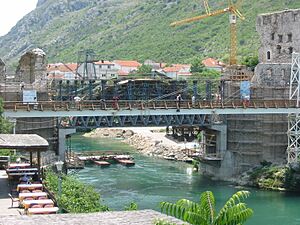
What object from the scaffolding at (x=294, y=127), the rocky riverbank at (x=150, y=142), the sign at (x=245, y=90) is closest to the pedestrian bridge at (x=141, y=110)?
the scaffolding at (x=294, y=127)

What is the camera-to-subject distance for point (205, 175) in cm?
6366

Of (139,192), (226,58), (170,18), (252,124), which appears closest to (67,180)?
(139,192)

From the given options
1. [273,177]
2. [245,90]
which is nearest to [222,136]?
[245,90]

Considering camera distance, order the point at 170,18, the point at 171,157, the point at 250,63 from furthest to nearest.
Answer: the point at 170,18 < the point at 250,63 < the point at 171,157

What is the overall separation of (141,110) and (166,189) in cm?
670

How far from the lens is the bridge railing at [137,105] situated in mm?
51334

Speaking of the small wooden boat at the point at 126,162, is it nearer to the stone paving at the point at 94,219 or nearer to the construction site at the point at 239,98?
the construction site at the point at 239,98

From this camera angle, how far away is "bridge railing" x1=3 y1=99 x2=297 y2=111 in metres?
51.3

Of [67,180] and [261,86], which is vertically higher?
[261,86]

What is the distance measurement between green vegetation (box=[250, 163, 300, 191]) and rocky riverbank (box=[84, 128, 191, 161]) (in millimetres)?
15887

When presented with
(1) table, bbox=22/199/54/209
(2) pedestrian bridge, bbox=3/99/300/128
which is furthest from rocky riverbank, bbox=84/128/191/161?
(1) table, bbox=22/199/54/209

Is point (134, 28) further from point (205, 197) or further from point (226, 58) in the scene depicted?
point (205, 197)

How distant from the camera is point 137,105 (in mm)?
55094

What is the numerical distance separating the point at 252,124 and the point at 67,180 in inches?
1124
